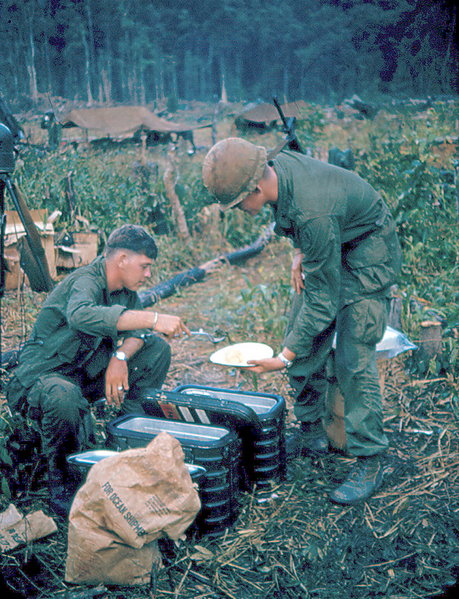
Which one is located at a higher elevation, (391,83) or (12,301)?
(391,83)

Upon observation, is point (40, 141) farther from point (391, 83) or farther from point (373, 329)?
point (391, 83)

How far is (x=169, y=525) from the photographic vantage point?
6.32 ft

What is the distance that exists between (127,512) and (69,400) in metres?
0.90

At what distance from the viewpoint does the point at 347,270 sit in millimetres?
2816

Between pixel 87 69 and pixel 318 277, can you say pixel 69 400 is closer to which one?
pixel 318 277

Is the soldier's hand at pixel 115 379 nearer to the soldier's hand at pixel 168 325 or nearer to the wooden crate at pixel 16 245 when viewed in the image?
the soldier's hand at pixel 168 325

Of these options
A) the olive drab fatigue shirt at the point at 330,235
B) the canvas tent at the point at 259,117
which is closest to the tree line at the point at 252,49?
the canvas tent at the point at 259,117

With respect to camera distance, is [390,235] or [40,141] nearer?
[390,235]

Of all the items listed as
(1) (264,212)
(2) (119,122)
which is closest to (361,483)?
(1) (264,212)

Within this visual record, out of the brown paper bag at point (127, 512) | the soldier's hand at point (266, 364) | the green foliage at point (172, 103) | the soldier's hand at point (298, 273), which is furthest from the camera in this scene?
the green foliage at point (172, 103)

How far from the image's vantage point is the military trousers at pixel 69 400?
2.57m

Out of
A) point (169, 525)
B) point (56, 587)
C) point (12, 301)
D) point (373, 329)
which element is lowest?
point (12, 301)

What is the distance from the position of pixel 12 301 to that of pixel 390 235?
4.49 m

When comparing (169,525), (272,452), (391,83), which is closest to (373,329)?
(272,452)
